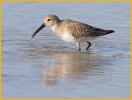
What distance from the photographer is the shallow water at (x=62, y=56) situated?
35.9 ft

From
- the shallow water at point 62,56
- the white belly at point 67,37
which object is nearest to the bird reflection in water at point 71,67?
the shallow water at point 62,56

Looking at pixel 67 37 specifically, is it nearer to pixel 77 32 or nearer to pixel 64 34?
pixel 64 34

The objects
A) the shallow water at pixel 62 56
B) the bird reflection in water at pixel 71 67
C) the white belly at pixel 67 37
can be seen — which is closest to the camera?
the shallow water at pixel 62 56

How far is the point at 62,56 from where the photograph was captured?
1398 cm

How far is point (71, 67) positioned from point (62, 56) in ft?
3.99

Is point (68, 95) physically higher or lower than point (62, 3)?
lower

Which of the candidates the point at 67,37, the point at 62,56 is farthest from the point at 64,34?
the point at 62,56

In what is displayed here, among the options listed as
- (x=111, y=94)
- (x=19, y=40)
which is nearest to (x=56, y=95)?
(x=111, y=94)

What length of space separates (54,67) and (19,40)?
8.88 feet

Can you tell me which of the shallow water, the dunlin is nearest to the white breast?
the dunlin

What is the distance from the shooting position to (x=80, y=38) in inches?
596

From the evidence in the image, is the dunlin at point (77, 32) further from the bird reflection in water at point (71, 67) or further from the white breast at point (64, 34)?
the bird reflection in water at point (71, 67)

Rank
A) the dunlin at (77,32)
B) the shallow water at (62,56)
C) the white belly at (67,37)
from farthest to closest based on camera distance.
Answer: the dunlin at (77,32)
the white belly at (67,37)
the shallow water at (62,56)

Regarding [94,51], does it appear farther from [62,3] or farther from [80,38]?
[62,3]
